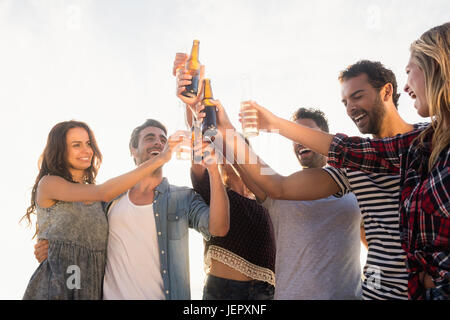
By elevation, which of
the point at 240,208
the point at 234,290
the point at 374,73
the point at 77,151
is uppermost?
the point at 374,73

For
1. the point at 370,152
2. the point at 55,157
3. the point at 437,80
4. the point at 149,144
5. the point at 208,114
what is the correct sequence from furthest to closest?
the point at 149,144, the point at 55,157, the point at 208,114, the point at 370,152, the point at 437,80

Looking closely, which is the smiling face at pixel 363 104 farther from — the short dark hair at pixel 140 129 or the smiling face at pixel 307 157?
the short dark hair at pixel 140 129

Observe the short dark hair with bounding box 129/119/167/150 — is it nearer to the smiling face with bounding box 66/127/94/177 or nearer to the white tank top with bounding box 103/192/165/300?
the smiling face with bounding box 66/127/94/177

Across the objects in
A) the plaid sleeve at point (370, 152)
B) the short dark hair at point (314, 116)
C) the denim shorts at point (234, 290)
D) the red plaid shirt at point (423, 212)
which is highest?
the short dark hair at point (314, 116)

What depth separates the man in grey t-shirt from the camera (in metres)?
2.32

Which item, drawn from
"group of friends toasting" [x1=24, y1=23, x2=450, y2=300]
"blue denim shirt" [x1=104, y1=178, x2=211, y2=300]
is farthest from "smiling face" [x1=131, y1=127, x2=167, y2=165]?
"blue denim shirt" [x1=104, y1=178, x2=211, y2=300]

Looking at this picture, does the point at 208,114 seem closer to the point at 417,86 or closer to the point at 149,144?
the point at 149,144

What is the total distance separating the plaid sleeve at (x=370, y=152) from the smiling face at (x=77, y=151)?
83.6 inches

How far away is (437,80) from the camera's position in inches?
61.7

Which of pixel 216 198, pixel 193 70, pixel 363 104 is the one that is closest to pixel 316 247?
pixel 216 198

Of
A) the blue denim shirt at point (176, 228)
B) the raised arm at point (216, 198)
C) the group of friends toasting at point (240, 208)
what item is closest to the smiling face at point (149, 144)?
the group of friends toasting at point (240, 208)

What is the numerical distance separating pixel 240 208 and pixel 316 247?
841 millimetres

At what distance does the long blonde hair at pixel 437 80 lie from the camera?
151cm
